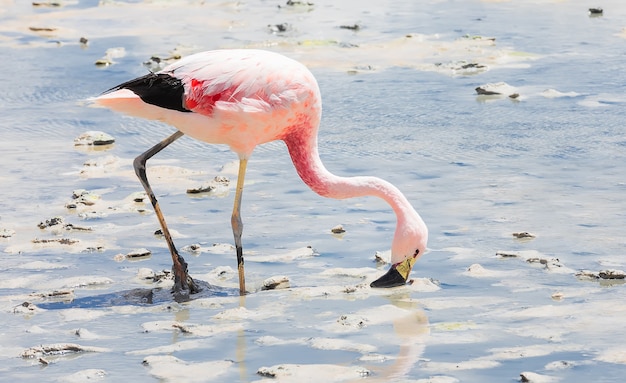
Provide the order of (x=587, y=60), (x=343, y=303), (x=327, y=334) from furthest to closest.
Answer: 1. (x=587, y=60)
2. (x=343, y=303)
3. (x=327, y=334)

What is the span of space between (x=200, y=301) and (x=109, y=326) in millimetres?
632

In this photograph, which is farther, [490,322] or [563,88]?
[563,88]

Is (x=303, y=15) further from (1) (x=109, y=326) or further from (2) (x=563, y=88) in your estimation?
(1) (x=109, y=326)

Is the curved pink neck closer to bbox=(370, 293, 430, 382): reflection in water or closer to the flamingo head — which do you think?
the flamingo head

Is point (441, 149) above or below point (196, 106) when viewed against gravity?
below

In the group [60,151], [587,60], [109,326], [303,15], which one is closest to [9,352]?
[109,326]

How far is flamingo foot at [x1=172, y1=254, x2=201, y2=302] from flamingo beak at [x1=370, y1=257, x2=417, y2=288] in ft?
3.40

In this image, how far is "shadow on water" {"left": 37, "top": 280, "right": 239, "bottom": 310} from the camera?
21.5 feet

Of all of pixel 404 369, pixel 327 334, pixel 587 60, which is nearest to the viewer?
pixel 404 369

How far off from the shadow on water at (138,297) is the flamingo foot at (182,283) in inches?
0.9

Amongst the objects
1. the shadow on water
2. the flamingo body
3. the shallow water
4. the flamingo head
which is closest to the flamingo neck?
the flamingo body

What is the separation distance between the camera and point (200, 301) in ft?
21.9

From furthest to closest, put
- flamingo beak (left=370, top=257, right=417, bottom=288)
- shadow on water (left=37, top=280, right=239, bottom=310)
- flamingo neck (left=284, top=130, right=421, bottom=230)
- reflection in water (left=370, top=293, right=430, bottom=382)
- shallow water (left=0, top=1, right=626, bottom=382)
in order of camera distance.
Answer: flamingo neck (left=284, top=130, right=421, bottom=230)
flamingo beak (left=370, top=257, right=417, bottom=288)
shadow on water (left=37, top=280, right=239, bottom=310)
shallow water (left=0, top=1, right=626, bottom=382)
reflection in water (left=370, top=293, right=430, bottom=382)

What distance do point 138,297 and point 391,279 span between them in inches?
55.1
